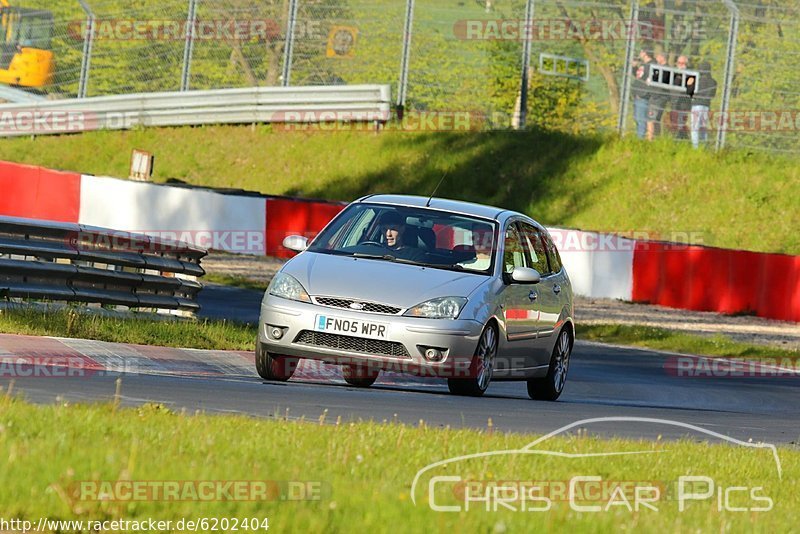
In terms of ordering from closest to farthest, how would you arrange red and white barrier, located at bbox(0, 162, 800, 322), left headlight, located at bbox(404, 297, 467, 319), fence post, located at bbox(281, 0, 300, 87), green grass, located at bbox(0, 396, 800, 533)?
green grass, located at bbox(0, 396, 800, 533)
left headlight, located at bbox(404, 297, 467, 319)
red and white barrier, located at bbox(0, 162, 800, 322)
fence post, located at bbox(281, 0, 300, 87)

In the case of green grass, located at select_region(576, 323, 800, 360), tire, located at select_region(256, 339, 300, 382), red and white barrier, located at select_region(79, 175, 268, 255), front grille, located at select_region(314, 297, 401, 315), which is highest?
front grille, located at select_region(314, 297, 401, 315)

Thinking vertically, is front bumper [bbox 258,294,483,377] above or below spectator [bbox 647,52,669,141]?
below

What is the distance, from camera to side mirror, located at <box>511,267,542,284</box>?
1187cm

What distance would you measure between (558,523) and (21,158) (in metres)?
35.2

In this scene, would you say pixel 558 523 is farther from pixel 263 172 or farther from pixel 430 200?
pixel 263 172

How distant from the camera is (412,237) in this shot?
11898 mm

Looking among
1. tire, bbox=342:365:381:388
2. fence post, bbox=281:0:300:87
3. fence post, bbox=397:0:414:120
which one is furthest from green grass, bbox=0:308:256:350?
fence post, bbox=281:0:300:87

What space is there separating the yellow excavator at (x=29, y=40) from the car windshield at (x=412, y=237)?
28438 mm

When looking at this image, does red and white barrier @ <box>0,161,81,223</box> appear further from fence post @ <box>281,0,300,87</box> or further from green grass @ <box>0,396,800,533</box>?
green grass @ <box>0,396,800,533</box>

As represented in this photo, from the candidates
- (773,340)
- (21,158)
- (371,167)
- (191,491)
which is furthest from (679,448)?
(21,158)

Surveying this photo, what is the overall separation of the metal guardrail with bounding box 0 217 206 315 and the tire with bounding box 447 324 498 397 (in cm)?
409

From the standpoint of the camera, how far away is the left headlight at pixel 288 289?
433 inches

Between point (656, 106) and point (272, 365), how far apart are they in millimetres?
21216

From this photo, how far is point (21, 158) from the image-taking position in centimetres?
3916
